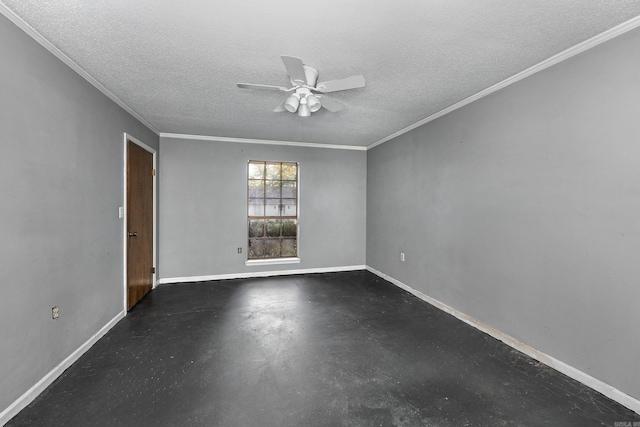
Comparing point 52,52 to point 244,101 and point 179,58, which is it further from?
point 244,101

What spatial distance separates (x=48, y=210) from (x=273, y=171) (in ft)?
10.8

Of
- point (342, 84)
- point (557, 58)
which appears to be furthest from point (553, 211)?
point (342, 84)

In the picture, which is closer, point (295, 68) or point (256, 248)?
point (295, 68)

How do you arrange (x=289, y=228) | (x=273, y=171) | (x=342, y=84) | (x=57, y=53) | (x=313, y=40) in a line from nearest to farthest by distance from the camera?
(x=313, y=40)
(x=57, y=53)
(x=342, y=84)
(x=273, y=171)
(x=289, y=228)

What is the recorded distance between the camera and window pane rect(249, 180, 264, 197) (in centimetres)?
488

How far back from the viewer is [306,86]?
2291 mm

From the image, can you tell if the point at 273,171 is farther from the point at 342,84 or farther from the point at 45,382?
the point at 45,382

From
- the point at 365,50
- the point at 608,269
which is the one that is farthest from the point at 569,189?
the point at 365,50

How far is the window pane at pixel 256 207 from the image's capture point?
192 inches

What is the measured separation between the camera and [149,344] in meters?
2.55

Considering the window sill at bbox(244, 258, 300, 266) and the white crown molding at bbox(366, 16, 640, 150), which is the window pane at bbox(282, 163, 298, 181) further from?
the white crown molding at bbox(366, 16, 640, 150)

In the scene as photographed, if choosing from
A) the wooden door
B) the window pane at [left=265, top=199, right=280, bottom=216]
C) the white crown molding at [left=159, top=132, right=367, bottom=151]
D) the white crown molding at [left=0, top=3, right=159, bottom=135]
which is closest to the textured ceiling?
the white crown molding at [left=0, top=3, right=159, bottom=135]

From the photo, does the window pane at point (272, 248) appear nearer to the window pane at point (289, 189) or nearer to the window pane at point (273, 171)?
the window pane at point (289, 189)

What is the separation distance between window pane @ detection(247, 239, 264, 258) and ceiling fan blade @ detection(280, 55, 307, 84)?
330 cm
